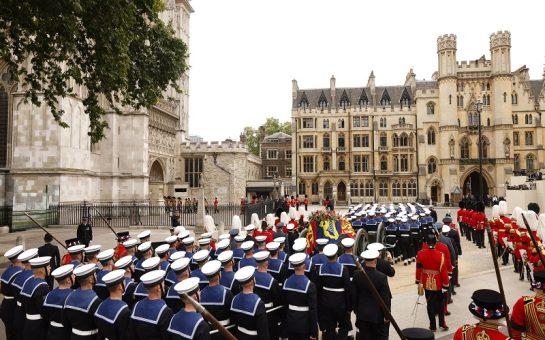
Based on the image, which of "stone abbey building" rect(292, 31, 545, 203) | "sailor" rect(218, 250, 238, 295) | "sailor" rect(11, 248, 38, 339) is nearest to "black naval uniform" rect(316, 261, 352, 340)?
"sailor" rect(218, 250, 238, 295)

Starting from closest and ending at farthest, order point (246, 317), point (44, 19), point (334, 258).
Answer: point (246, 317) → point (334, 258) → point (44, 19)

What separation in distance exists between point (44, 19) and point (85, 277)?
27.4 feet

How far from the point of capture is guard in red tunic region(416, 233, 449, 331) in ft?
23.7

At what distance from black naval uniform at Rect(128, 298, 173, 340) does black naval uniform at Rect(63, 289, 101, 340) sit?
76 cm

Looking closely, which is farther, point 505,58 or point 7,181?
point 505,58

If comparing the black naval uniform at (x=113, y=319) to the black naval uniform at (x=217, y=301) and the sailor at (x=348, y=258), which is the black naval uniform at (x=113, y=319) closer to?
the black naval uniform at (x=217, y=301)

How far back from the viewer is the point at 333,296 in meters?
6.18

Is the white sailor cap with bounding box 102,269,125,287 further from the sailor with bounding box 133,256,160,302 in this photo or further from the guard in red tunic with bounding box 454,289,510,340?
the guard in red tunic with bounding box 454,289,510,340

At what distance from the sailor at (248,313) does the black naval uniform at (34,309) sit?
278 centimetres

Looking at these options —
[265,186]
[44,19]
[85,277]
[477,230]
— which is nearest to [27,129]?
[44,19]

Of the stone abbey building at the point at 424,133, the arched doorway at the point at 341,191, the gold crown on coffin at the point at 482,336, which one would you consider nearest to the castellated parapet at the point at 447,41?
the stone abbey building at the point at 424,133

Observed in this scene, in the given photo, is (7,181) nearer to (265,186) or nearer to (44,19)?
(44,19)

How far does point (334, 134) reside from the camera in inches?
2153

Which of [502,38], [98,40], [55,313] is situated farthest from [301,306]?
[502,38]
